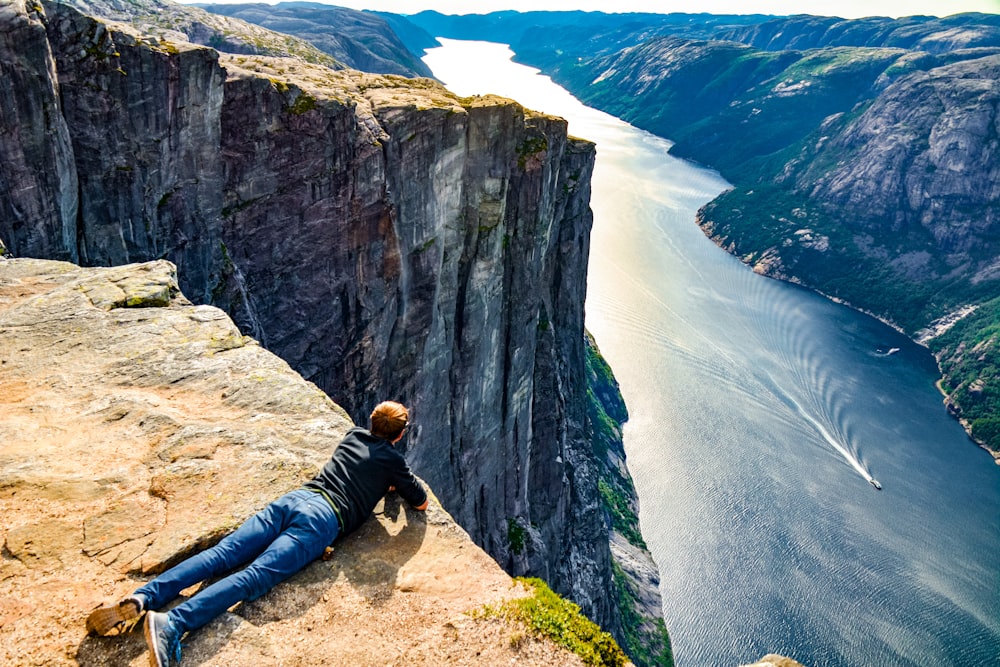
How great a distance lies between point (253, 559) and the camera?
36.6 feet

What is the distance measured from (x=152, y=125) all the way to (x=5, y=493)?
21960 mm

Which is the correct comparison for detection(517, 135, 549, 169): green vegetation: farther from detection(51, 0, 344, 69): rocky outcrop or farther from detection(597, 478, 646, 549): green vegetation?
detection(51, 0, 344, 69): rocky outcrop

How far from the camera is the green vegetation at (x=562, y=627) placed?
10.9 metres

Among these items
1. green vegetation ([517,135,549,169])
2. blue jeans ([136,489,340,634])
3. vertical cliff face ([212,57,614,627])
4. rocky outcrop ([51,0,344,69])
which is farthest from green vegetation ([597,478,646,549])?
rocky outcrop ([51,0,344,69])

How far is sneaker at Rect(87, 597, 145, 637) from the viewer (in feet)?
30.5

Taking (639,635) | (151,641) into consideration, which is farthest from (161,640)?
(639,635)

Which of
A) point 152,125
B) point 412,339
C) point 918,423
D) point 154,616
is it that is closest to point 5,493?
point 154,616

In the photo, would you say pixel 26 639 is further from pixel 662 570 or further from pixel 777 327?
pixel 777 327

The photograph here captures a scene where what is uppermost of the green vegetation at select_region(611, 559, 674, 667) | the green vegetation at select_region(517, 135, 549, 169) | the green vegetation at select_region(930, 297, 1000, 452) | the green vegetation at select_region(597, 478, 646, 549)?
the green vegetation at select_region(517, 135, 549, 169)

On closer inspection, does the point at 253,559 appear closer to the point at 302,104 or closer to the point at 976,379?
the point at 302,104

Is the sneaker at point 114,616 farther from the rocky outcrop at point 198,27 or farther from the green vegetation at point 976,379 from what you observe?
the green vegetation at point 976,379

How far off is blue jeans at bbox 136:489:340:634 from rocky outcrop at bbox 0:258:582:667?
1.38ft

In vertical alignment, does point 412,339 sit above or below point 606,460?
above

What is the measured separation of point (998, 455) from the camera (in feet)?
477
